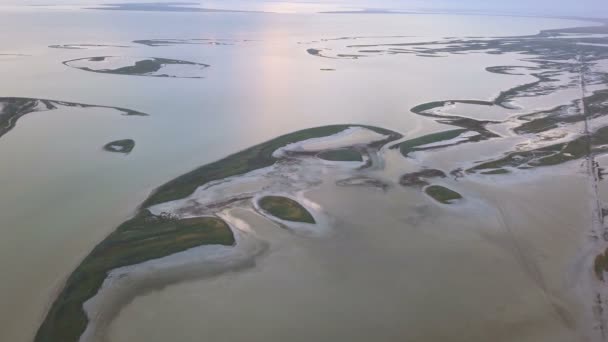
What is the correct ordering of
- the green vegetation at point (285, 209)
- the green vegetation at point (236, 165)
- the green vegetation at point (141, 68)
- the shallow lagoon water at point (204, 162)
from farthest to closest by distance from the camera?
the green vegetation at point (141, 68)
the green vegetation at point (236, 165)
the green vegetation at point (285, 209)
the shallow lagoon water at point (204, 162)

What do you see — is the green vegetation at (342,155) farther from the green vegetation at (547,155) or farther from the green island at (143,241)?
the green vegetation at (547,155)

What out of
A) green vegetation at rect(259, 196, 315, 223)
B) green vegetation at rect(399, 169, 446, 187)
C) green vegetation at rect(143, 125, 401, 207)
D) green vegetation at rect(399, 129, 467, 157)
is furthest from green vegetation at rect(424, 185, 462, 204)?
green vegetation at rect(143, 125, 401, 207)

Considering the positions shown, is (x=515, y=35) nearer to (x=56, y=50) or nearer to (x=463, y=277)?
(x=56, y=50)

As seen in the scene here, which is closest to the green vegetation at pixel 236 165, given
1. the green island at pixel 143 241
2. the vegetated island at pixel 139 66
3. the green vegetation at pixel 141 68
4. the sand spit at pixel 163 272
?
the green island at pixel 143 241

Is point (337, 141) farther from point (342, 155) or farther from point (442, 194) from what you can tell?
point (442, 194)

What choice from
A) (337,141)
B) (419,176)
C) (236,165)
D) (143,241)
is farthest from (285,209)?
(337,141)

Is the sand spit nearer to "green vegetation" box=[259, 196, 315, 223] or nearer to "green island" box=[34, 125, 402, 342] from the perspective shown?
"green island" box=[34, 125, 402, 342]

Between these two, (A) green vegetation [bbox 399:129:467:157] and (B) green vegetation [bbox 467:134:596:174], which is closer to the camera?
(B) green vegetation [bbox 467:134:596:174]
